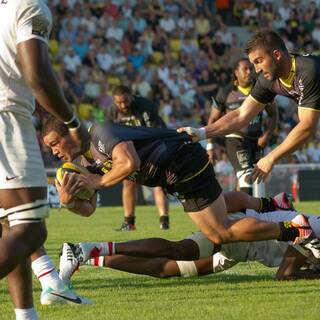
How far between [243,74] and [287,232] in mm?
6973

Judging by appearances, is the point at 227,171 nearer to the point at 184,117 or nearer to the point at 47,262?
the point at 184,117

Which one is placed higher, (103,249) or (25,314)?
(25,314)

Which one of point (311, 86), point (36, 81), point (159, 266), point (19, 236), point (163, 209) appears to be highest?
point (36, 81)

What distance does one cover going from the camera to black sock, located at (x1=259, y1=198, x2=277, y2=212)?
30.8 feet

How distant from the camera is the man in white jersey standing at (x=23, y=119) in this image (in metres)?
5.34

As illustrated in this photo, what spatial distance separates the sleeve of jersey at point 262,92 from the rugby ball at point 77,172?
1.78m

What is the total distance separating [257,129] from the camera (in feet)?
49.1

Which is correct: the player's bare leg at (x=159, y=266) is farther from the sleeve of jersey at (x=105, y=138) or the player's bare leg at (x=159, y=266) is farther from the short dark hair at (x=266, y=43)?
the short dark hair at (x=266, y=43)

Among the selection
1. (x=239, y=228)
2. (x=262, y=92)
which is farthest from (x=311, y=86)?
(x=239, y=228)

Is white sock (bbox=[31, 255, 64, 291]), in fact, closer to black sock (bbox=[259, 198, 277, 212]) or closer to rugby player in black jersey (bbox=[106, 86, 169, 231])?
black sock (bbox=[259, 198, 277, 212])

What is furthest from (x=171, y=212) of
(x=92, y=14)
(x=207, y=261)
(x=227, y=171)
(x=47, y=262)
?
(x=47, y=262)

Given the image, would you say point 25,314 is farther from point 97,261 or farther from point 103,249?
point 97,261

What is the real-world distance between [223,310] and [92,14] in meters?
21.6

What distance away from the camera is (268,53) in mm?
8578
